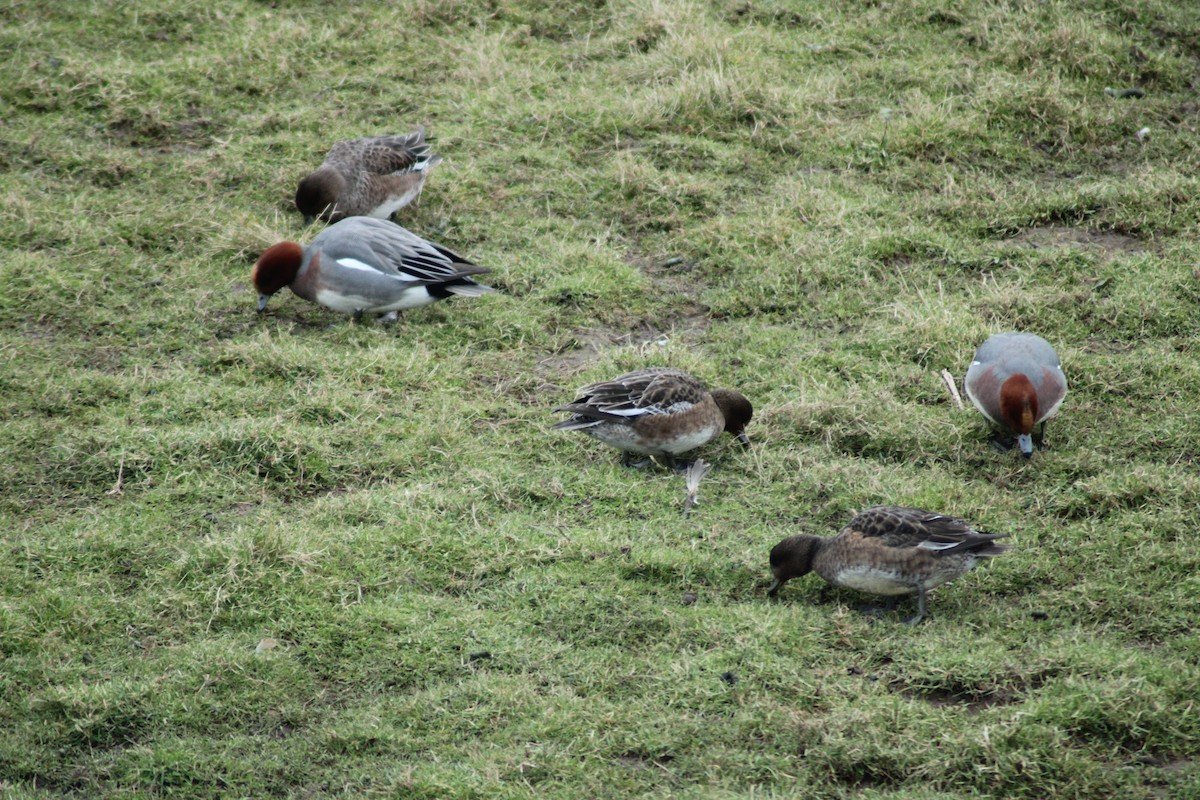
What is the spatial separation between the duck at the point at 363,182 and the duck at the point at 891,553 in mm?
4182

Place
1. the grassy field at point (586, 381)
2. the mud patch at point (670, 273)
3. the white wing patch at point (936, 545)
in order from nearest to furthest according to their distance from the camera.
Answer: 1. the grassy field at point (586, 381)
2. the white wing patch at point (936, 545)
3. the mud patch at point (670, 273)

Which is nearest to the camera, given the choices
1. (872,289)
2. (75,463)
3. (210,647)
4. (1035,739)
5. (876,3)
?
(1035,739)

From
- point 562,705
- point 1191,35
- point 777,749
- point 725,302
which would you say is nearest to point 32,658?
point 562,705

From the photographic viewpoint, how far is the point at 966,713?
13.3 ft

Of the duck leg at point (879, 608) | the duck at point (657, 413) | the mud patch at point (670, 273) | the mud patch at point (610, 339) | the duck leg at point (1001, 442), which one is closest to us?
the duck leg at point (879, 608)

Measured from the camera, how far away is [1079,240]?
7391mm

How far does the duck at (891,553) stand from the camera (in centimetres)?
455

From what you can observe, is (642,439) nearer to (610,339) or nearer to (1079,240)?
(610,339)

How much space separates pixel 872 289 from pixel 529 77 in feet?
12.0

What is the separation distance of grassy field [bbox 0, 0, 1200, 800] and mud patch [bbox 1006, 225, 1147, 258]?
0.03 m

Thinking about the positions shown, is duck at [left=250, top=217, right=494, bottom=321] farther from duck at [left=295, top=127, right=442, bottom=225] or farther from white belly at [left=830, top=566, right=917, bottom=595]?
white belly at [left=830, top=566, right=917, bottom=595]

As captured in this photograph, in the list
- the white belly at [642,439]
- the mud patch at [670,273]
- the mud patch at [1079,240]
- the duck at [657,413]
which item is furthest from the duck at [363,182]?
the mud patch at [1079,240]

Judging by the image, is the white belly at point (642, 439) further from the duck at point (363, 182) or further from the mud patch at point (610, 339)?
the duck at point (363, 182)

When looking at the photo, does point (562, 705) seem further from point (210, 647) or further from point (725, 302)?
point (725, 302)
